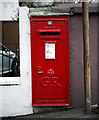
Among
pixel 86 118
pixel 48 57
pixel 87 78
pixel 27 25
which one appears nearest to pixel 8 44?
pixel 27 25

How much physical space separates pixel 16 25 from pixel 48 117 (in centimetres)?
270

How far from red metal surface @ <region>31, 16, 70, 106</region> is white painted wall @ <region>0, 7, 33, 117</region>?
13cm

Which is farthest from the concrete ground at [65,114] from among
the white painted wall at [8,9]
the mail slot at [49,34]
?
the white painted wall at [8,9]

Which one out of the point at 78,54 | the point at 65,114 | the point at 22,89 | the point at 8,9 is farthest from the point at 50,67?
the point at 8,9

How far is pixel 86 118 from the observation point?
3787 mm

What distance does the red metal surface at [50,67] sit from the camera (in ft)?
13.9

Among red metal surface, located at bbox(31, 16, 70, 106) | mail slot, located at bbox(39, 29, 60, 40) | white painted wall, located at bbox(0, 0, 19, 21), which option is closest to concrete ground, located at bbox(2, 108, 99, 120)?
red metal surface, located at bbox(31, 16, 70, 106)

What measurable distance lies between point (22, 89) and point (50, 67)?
0.90 m

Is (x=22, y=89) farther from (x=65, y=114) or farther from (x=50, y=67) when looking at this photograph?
(x=65, y=114)

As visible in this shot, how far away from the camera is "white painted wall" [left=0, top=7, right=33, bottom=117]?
4281 millimetres

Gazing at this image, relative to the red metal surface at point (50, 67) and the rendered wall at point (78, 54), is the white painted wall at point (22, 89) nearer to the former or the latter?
Result: the red metal surface at point (50, 67)

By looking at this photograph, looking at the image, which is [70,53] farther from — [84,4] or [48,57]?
[84,4]

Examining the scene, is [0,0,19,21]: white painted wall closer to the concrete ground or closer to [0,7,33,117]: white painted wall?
[0,7,33,117]: white painted wall

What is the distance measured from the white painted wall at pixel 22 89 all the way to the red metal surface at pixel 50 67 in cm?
13
